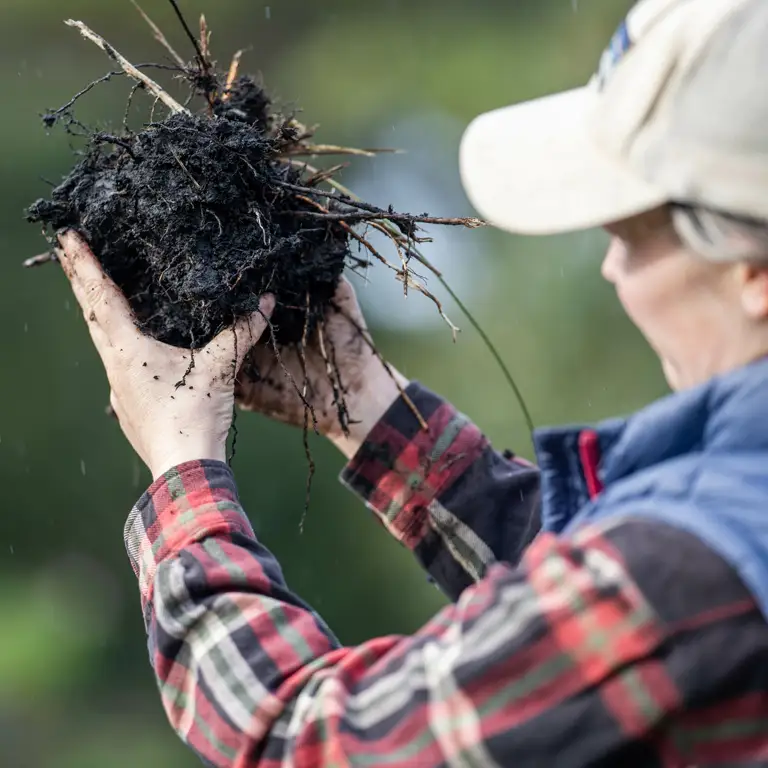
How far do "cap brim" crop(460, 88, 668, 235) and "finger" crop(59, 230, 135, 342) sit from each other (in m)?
0.55

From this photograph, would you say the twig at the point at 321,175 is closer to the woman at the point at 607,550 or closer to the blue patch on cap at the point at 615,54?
the woman at the point at 607,550

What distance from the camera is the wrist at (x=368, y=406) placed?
150 centimetres

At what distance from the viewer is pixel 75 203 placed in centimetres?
143

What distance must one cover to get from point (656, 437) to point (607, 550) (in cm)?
16

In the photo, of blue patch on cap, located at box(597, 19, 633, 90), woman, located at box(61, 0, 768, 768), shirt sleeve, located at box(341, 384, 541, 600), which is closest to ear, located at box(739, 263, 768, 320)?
woman, located at box(61, 0, 768, 768)

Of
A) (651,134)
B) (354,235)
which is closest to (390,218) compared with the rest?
(354,235)

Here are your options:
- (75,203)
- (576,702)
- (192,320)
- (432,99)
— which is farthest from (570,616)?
(432,99)

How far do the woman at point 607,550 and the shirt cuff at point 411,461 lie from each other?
1.29 feet

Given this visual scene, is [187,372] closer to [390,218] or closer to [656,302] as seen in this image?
[390,218]

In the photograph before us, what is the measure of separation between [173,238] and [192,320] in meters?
0.12

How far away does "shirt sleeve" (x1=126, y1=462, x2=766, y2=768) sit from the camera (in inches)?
27.6

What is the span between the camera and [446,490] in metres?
1.41

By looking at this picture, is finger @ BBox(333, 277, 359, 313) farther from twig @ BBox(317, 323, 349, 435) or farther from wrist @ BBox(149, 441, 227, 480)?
wrist @ BBox(149, 441, 227, 480)

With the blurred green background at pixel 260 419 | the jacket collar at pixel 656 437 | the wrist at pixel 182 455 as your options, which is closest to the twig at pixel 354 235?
the wrist at pixel 182 455
